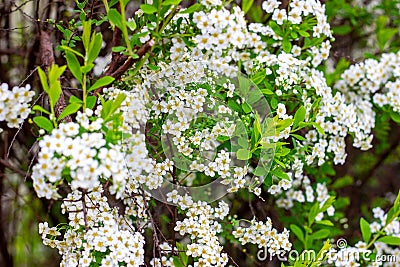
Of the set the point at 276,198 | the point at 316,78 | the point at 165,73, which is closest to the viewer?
the point at 165,73

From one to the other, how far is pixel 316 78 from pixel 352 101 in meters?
0.38

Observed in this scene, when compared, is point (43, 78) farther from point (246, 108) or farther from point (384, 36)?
point (384, 36)

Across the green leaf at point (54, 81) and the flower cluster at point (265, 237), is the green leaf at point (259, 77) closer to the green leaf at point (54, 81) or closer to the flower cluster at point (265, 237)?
the flower cluster at point (265, 237)

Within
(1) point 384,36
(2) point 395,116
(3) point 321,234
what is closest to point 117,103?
(3) point 321,234

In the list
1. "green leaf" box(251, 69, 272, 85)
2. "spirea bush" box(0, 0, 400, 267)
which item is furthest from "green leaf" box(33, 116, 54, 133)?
"green leaf" box(251, 69, 272, 85)

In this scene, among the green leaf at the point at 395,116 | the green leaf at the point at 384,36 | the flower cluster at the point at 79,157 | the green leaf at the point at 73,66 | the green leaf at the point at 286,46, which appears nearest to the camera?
the flower cluster at the point at 79,157

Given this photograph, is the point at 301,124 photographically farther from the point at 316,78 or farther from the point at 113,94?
the point at 113,94

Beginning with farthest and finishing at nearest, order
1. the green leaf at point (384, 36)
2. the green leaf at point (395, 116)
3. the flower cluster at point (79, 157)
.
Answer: the green leaf at point (384, 36) < the green leaf at point (395, 116) < the flower cluster at point (79, 157)

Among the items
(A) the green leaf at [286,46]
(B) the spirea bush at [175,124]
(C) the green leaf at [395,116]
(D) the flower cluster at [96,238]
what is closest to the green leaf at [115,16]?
(B) the spirea bush at [175,124]

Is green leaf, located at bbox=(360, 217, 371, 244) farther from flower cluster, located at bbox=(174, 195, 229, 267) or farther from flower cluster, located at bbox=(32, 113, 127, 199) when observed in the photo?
flower cluster, located at bbox=(32, 113, 127, 199)

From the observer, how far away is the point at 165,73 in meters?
1.21

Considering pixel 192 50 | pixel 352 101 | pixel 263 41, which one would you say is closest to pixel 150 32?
pixel 192 50

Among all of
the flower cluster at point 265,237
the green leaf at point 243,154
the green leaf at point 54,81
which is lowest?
the flower cluster at point 265,237

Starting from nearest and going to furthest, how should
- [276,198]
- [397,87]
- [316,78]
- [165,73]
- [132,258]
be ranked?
[132,258]
[165,73]
[316,78]
[397,87]
[276,198]
